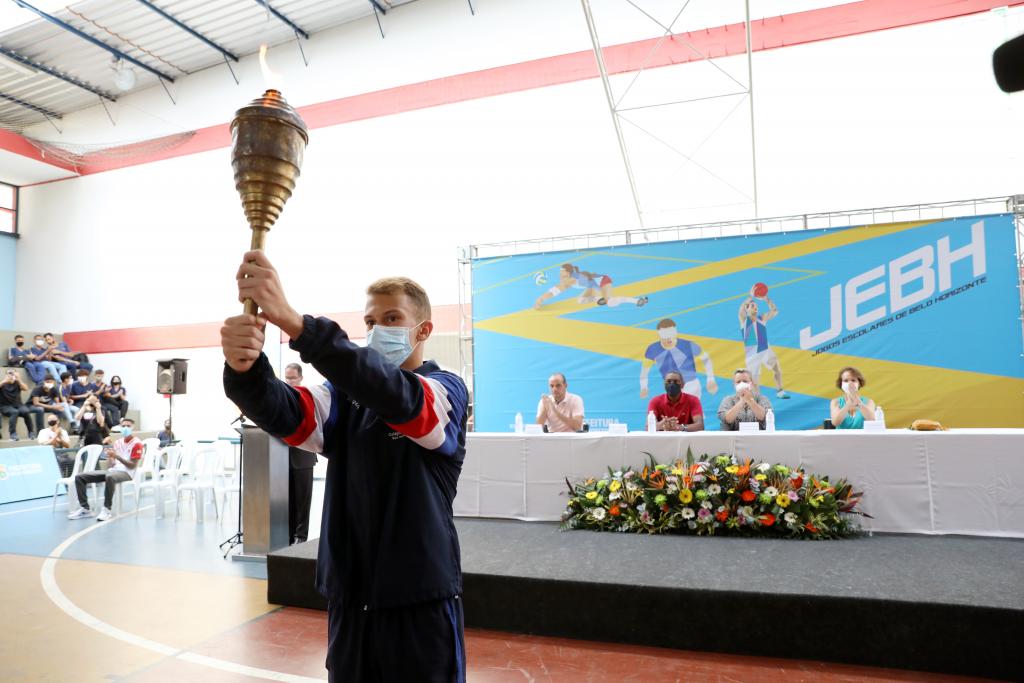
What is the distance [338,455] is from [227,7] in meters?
13.6

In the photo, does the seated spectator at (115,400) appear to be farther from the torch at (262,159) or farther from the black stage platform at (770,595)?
the torch at (262,159)

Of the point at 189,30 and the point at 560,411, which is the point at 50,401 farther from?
the point at 560,411

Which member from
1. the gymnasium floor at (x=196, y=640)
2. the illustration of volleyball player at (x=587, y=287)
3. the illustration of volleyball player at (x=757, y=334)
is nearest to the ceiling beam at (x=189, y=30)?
the illustration of volleyball player at (x=587, y=287)

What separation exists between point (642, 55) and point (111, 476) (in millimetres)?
10000

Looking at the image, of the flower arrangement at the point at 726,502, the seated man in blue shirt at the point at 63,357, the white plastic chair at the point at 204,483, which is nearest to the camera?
the flower arrangement at the point at 726,502

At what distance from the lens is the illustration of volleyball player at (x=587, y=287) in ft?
23.4

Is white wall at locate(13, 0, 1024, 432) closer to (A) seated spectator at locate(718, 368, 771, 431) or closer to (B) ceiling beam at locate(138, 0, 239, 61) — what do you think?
(B) ceiling beam at locate(138, 0, 239, 61)

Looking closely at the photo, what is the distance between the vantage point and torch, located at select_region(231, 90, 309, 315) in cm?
107

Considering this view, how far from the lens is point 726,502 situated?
4051 millimetres

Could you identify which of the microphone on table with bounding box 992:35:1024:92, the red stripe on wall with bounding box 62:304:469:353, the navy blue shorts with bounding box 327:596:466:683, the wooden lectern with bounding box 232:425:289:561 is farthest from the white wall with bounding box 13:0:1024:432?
the navy blue shorts with bounding box 327:596:466:683

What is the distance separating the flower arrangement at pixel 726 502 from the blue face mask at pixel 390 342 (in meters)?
3.08

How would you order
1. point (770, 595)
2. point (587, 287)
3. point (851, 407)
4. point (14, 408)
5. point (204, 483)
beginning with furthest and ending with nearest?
point (14, 408) → point (204, 483) → point (587, 287) → point (851, 407) → point (770, 595)

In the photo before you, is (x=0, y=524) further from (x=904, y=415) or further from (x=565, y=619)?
(x=904, y=415)

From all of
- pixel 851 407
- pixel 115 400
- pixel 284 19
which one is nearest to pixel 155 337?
pixel 115 400
